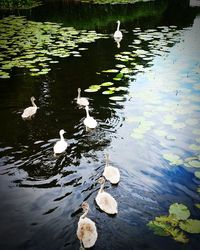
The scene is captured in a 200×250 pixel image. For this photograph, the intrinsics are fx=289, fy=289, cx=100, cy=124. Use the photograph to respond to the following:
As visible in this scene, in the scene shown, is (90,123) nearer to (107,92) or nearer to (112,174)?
(112,174)

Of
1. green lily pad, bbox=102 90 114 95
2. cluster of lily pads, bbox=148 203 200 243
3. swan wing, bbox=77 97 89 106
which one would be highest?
swan wing, bbox=77 97 89 106

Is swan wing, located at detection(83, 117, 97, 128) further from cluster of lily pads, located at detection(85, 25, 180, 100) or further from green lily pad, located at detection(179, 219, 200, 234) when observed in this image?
green lily pad, located at detection(179, 219, 200, 234)

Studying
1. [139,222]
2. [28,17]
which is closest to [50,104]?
[139,222]

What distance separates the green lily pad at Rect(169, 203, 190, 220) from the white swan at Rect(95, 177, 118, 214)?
81 centimetres

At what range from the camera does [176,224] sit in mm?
3904

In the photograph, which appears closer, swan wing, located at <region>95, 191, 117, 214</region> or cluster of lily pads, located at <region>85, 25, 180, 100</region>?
swan wing, located at <region>95, 191, 117, 214</region>

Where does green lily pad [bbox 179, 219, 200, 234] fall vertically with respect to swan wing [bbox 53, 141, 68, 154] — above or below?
below

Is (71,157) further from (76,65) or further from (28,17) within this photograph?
(28,17)

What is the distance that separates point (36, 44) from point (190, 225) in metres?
10.4

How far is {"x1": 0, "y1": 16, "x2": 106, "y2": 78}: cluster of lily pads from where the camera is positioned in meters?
9.89

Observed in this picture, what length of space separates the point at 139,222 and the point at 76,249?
947 mm

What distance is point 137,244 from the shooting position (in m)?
3.69

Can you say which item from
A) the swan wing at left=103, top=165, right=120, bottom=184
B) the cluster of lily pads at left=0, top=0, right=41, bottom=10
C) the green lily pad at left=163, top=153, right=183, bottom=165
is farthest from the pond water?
the cluster of lily pads at left=0, top=0, right=41, bottom=10

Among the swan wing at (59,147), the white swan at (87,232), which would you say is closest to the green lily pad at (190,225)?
the white swan at (87,232)
